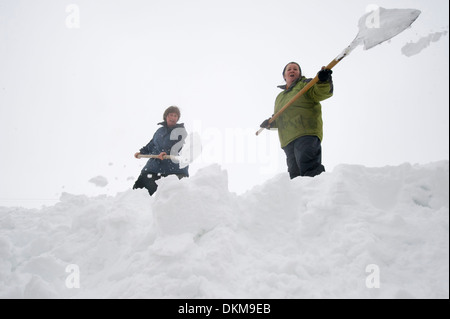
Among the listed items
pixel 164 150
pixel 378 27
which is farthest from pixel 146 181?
pixel 378 27

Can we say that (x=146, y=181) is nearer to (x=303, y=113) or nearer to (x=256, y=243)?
(x=303, y=113)

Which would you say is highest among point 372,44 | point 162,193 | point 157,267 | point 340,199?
point 372,44

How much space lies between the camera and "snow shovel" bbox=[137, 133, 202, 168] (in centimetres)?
420

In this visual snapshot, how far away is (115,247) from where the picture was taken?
6.86 feet

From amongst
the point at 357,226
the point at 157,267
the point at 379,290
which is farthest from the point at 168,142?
the point at 379,290

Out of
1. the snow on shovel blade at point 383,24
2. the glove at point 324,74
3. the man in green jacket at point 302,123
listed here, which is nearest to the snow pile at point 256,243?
the man in green jacket at point 302,123

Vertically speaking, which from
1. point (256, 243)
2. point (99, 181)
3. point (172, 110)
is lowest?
point (256, 243)

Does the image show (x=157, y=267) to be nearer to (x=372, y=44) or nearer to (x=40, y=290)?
(x=40, y=290)

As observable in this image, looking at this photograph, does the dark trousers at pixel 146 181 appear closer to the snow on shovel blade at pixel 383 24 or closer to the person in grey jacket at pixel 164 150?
the person in grey jacket at pixel 164 150

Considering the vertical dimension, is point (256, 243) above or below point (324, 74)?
below

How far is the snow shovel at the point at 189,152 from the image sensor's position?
13.8 ft

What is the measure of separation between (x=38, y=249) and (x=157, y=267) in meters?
1.24

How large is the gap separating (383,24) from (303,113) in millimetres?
1419

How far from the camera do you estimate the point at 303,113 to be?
132 inches
